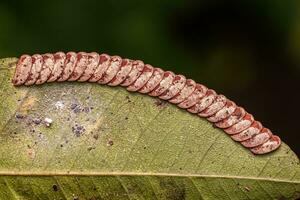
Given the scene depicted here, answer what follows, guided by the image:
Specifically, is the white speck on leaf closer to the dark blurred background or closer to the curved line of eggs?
the curved line of eggs

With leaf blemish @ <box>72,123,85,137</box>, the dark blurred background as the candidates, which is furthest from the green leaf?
the dark blurred background

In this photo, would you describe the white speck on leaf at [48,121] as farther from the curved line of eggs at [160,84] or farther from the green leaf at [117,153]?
the curved line of eggs at [160,84]

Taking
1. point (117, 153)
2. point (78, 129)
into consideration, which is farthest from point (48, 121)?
point (117, 153)

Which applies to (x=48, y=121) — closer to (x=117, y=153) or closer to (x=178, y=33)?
(x=117, y=153)

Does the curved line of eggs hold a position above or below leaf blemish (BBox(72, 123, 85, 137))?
above

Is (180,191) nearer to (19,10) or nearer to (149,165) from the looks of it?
(149,165)

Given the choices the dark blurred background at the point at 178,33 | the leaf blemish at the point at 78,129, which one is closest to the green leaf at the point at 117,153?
the leaf blemish at the point at 78,129
